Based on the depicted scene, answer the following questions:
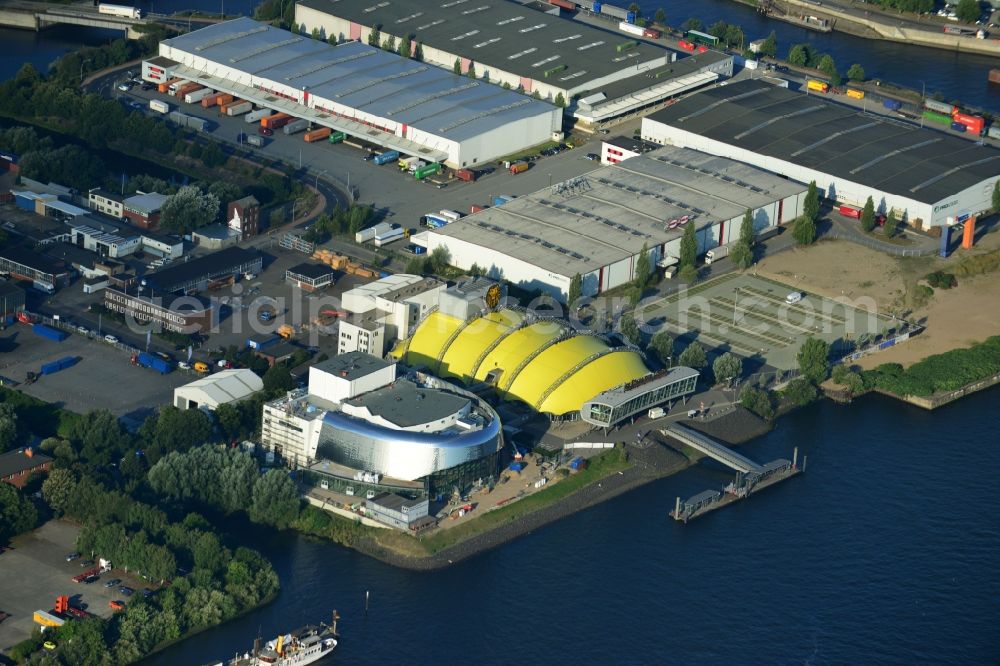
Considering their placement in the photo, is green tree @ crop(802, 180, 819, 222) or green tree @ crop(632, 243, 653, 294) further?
green tree @ crop(802, 180, 819, 222)

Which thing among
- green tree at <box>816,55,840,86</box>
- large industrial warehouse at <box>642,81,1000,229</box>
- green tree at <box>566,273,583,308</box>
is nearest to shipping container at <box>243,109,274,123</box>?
large industrial warehouse at <box>642,81,1000,229</box>

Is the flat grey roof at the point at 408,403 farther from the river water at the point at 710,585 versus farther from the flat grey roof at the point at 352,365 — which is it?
the river water at the point at 710,585

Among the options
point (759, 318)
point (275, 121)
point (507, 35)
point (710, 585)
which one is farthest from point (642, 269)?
point (507, 35)

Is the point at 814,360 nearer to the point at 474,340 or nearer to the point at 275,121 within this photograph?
the point at 474,340

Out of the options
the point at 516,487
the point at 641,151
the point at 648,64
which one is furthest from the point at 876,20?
the point at 516,487

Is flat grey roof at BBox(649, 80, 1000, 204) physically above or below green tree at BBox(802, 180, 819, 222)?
above

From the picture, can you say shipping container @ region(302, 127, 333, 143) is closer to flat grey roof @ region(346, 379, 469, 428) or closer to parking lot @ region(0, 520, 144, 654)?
flat grey roof @ region(346, 379, 469, 428)

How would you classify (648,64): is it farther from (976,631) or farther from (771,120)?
(976,631)
